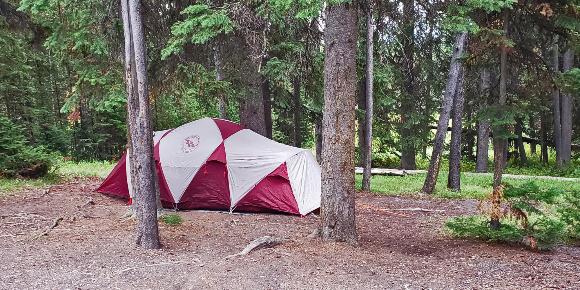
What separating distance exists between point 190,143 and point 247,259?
4.87 m

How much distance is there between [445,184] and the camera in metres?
14.1

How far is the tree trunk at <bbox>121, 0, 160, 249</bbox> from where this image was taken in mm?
5602

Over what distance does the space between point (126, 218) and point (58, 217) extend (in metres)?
1.11

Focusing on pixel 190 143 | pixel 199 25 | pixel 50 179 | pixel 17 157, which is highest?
pixel 199 25

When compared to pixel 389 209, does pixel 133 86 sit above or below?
above

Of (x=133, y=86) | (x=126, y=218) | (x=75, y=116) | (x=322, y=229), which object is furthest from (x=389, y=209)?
(x=75, y=116)

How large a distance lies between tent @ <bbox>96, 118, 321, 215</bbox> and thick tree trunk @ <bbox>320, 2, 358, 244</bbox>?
9.79 feet

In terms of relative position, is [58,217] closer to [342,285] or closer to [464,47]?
[342,285]

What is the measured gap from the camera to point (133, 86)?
19.0 feet

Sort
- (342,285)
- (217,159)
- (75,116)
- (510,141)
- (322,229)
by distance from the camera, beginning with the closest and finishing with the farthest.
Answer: (342,285) < (322,229) < (217,159) < (75,116) < (510,141)

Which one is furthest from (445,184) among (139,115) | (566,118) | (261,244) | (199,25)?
(139,115)

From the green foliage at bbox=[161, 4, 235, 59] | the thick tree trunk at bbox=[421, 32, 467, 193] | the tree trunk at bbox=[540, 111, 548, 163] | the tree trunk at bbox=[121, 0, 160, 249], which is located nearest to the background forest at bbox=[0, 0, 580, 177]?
the green foliage at bbox=[161, 4, 235, 59]

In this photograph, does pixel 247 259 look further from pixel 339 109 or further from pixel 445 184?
pixel 445 184

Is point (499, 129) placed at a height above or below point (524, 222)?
above
